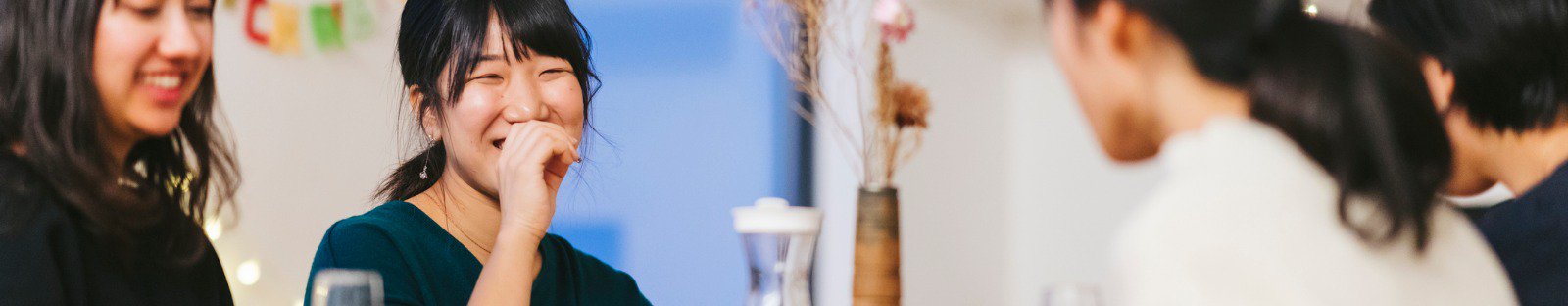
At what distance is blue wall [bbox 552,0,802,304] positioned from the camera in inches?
129

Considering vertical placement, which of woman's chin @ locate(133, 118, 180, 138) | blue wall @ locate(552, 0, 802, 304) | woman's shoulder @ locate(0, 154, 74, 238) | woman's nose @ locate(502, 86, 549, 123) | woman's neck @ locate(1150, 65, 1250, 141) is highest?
woman's neck @ locate(1150, 65, 1250, 141)

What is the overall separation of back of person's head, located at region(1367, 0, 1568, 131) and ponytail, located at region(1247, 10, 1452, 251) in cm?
71

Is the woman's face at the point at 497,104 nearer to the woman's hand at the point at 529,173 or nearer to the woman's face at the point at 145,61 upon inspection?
the woman's hand at the point at 529,173

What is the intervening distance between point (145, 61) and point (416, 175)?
0.60 metres

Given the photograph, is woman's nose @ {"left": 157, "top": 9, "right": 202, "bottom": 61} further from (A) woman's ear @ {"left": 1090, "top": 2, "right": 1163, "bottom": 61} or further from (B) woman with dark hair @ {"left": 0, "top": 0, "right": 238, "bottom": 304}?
(A) woman's ear @ {"left": 1090, "top": 2, "right": 1163, "bottom": 61}

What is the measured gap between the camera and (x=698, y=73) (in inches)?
135

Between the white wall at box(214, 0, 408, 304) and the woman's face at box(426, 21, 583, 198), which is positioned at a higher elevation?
the woman's face at box(426, 21, 583, 198)

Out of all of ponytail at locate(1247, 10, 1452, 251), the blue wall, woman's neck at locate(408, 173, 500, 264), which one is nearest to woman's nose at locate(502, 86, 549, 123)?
woman's neck at locate(408, 173, 500, 264)

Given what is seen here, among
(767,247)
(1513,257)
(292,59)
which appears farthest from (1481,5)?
(292,59)

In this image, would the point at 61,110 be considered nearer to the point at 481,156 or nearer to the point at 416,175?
the point at 481,156

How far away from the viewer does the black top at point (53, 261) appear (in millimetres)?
993

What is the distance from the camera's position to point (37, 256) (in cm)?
101

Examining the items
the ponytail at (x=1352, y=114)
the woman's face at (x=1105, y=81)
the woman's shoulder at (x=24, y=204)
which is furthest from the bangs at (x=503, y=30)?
the ponytail at (x=1352, y=114)

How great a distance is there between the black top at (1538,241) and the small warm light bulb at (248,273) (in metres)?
2.03
